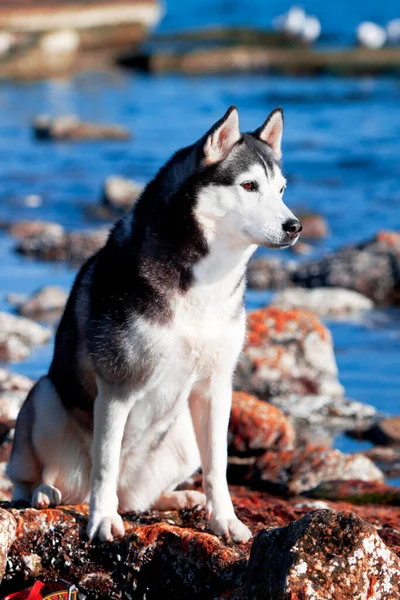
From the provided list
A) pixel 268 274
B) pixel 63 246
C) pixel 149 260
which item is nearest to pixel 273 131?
pixel 149 260

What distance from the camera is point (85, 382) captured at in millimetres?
4953

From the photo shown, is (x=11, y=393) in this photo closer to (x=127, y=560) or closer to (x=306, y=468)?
(x=306, y=468)

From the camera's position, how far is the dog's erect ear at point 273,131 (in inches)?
195

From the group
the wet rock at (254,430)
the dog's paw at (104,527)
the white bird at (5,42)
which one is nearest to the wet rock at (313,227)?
the wet rock at (254,430)

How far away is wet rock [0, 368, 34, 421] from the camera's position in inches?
280

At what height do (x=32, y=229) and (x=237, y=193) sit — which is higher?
(x=32, y=229)

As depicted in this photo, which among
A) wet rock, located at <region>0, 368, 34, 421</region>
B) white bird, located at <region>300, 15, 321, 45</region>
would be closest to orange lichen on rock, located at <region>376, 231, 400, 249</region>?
wet rock, located at <region>0, 368, 34, 421</region>

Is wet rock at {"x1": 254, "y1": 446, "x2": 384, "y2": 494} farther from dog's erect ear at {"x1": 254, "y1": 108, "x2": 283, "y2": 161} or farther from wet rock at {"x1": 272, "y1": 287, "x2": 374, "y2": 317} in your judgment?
wet rock at {"x1": 272, "y1": 287, "x2": 374, "y2": 317}

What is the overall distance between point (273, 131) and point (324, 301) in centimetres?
671

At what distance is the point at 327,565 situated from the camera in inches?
143

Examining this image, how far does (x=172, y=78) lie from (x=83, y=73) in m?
4.36

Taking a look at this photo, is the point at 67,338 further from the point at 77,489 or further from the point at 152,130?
the point at 152,130

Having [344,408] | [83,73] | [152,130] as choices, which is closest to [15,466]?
[344,408]

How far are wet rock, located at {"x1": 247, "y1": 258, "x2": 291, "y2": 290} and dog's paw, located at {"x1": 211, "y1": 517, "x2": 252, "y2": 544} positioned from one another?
7.89m
